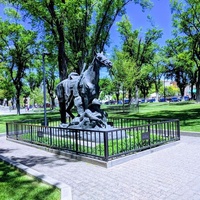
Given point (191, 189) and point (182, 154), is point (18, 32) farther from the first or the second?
point (191, 189)

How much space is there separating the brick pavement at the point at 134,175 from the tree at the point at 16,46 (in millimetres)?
24040

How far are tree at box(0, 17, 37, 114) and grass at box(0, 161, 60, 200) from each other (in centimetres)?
2544

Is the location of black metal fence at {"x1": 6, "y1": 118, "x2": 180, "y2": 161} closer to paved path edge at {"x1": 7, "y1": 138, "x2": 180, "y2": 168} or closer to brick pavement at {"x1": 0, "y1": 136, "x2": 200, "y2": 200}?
paved path edge at {"x1": 7, "y1": 138, "x2": 180, "y2": 168}

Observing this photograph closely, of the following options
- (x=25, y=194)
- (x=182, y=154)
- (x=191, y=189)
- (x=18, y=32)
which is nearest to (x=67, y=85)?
(x=182, y=154)

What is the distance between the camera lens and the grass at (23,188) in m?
4.66

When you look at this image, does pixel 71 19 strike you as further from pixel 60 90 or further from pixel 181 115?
pixel 181 115

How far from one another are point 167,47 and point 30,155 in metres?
41.5

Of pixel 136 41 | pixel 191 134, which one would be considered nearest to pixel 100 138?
pixel 191 134

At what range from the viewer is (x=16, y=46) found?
31.0 metres

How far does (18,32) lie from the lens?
30.1m

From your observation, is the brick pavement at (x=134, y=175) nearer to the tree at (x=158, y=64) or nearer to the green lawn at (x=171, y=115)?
the green lawn at (x=171, y=115)

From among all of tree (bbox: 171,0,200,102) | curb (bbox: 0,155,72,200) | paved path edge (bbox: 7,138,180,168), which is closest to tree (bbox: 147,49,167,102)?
tree (bbox: 171,0,200,102)

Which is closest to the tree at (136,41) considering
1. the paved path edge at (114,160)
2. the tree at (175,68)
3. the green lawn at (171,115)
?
the tree at (175,68)

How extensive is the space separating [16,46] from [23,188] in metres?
29.1
